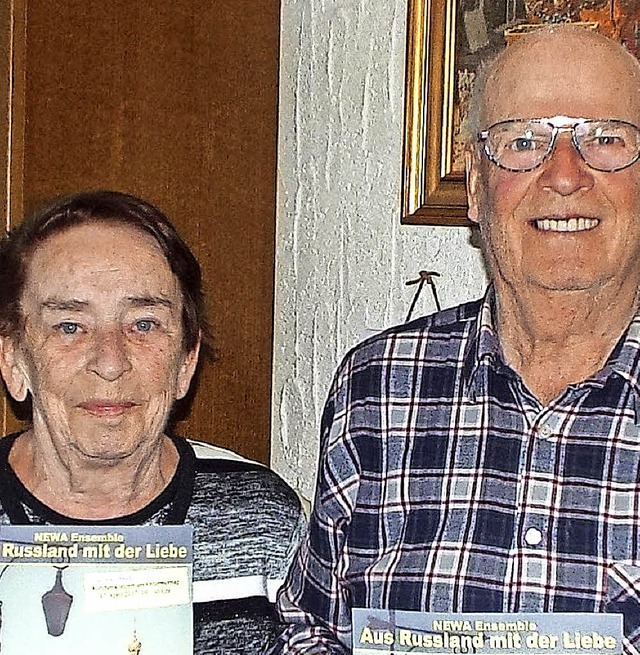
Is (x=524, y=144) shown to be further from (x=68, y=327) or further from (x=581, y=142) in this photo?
(x=68, y=327)

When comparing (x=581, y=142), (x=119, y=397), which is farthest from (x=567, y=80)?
(x=119, y=397)

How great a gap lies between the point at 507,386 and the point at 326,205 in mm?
777

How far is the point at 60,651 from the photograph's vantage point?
4.22 ft

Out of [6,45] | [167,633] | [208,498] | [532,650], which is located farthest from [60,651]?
[6,45]

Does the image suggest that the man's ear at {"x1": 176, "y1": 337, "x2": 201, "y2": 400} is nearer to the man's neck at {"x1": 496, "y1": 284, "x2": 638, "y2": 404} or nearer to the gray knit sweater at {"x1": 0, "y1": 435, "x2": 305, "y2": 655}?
the gray knit sweater at {"x1": 0, "y1": 435, "x2": 305, "y2": 655}

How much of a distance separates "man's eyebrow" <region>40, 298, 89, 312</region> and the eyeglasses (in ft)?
1.62

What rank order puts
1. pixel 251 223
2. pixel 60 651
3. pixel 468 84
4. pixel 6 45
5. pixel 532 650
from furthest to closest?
pixel 251 223 < pixel 468 84 < pixel 6 45 < pixel 60 651 < pixel 532 650

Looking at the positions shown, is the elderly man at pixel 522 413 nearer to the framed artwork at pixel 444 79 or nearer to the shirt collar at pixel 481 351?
the shirt collar at pixel 481 351

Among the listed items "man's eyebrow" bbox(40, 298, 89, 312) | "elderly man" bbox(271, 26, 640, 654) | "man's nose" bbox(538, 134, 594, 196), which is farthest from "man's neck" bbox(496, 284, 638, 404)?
"man's eyebrow" bbox(40, 298, 89, 312)

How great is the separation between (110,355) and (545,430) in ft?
1.60

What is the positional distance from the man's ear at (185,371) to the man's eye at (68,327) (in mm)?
144

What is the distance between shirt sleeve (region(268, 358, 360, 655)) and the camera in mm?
1386

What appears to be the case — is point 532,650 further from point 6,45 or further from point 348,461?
point 6,45

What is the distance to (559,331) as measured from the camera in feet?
4.36
